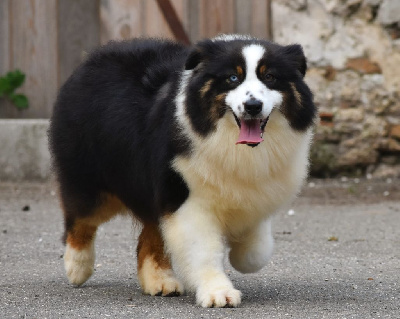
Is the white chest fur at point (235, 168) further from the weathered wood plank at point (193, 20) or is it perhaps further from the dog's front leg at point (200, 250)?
the weathered wood plank at point (193, 20)

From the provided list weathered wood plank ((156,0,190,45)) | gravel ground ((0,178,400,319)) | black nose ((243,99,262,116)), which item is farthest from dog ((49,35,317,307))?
weathered wood plank ((156,0,190,45))

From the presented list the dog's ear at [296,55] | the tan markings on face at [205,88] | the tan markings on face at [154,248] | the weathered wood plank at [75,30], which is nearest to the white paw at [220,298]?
the tan markings on face at [154,248]

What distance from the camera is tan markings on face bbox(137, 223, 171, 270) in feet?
17.4

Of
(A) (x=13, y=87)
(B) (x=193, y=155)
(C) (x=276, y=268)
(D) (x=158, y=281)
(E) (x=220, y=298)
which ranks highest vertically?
(B) (x=193, y=155)

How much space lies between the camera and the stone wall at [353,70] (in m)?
9.95

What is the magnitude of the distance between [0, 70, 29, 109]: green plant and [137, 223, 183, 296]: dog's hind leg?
5829 mm

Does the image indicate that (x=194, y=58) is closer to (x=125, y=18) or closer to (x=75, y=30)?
(x=125, y=18)

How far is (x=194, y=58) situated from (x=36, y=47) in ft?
20.9

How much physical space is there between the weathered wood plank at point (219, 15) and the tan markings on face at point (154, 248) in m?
5.50

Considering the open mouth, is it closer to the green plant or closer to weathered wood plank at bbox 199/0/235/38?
weathered wood plank at bbox 199/0/235/38

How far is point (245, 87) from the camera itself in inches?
180

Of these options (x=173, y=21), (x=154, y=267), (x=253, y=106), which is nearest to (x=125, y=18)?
(x=173, y=21)

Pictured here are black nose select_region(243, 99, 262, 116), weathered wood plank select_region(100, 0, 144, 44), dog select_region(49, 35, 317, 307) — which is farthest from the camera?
weathered wood plank select_region(100, 0, 144, 44)

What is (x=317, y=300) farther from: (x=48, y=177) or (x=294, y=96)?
(x=48, y=177)
